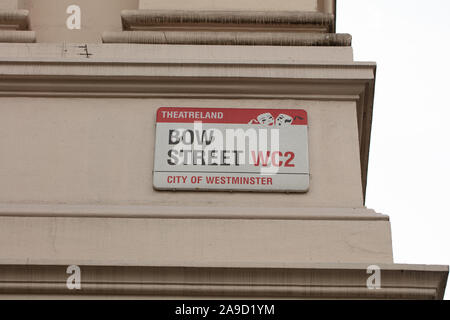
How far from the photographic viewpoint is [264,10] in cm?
811

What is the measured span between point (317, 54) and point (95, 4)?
256 cm

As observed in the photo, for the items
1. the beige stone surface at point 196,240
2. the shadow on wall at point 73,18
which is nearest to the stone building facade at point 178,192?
the beige stone surface at point 196,240

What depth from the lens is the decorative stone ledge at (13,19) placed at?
314 inches

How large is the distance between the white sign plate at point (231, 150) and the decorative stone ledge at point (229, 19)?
1.07 metres

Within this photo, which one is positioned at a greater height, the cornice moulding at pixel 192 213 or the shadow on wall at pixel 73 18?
the shadow on wall at pixel 73 18

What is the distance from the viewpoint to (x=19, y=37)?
7.81 metres

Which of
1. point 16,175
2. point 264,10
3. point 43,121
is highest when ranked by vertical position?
point 264,10

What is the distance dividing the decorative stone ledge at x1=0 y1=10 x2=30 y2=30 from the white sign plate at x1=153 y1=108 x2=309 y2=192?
5.88 ft

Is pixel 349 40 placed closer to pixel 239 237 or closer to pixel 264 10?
pixel 264 10

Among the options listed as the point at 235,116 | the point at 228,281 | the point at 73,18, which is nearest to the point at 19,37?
the point at 73,18

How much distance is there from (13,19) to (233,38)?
6.97 ft

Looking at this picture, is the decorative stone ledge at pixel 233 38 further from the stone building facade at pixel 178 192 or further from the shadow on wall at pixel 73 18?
the shadow on wall at pixel 73 18

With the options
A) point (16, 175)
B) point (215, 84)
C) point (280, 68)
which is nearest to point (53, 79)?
point (16, 175)

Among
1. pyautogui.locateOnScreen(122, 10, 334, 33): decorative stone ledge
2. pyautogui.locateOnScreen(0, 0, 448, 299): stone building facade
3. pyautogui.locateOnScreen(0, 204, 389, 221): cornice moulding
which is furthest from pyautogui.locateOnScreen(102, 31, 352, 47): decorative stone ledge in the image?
pyautogui.locateOnScreen(0, 204, 389, 221): cornice moulding
